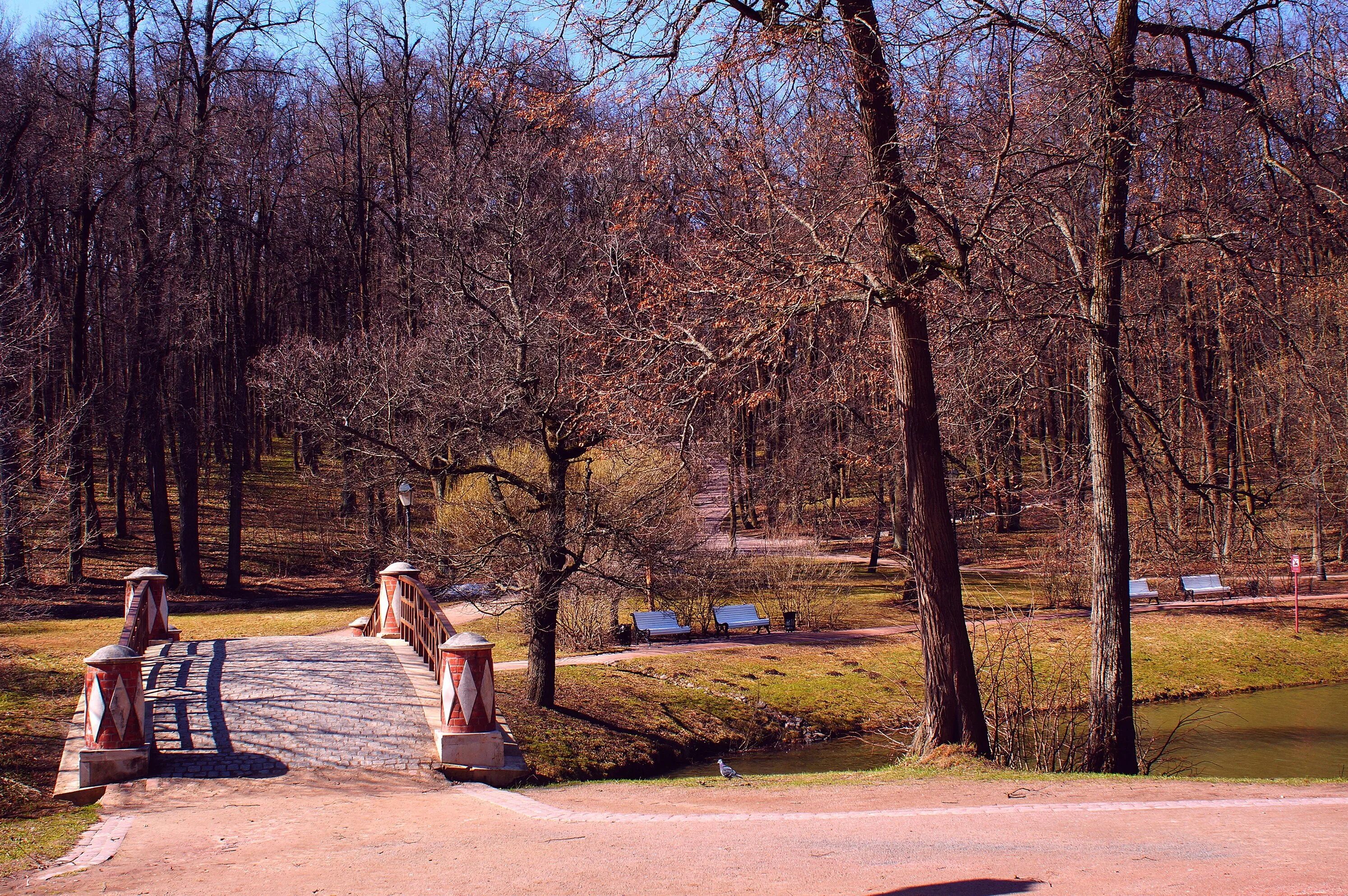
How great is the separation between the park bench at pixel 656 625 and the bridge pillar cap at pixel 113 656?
14.3 metres

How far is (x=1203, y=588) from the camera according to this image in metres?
28.4

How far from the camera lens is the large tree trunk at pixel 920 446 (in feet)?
33.4

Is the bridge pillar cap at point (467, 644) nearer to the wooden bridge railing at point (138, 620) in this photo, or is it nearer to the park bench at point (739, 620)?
the wooden bridge railing at point (138, 620)

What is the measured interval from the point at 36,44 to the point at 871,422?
2703cm

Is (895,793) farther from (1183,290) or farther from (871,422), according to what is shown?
(871,422)

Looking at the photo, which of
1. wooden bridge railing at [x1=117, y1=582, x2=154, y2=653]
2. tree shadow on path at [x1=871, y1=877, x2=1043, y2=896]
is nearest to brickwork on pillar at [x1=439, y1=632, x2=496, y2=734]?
tree shadow on path at [x1=871, y1=877, x2=1043, y2=896]

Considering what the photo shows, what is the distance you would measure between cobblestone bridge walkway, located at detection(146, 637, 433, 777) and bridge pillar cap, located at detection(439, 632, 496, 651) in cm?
120

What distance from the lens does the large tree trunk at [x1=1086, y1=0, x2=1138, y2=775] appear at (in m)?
10.7

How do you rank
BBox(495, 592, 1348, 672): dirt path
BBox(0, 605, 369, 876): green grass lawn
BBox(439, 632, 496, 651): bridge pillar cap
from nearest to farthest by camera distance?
BBox(0, 605, 369, 876): green grass lawn → BBox(439, 632, 496, 651): bridge pillar cap → BBox(495, 592, 1348, 672): dirt path

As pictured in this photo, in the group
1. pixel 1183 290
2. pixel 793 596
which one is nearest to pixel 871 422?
pixel 793 596

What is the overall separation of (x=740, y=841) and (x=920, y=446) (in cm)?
521

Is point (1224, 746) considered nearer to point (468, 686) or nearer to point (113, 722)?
point (468, 686)

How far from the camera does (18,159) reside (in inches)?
1115

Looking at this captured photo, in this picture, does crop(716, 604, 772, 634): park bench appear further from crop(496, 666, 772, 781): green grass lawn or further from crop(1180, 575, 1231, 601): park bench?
crop(1180, 575, 1231, 601): park bench
